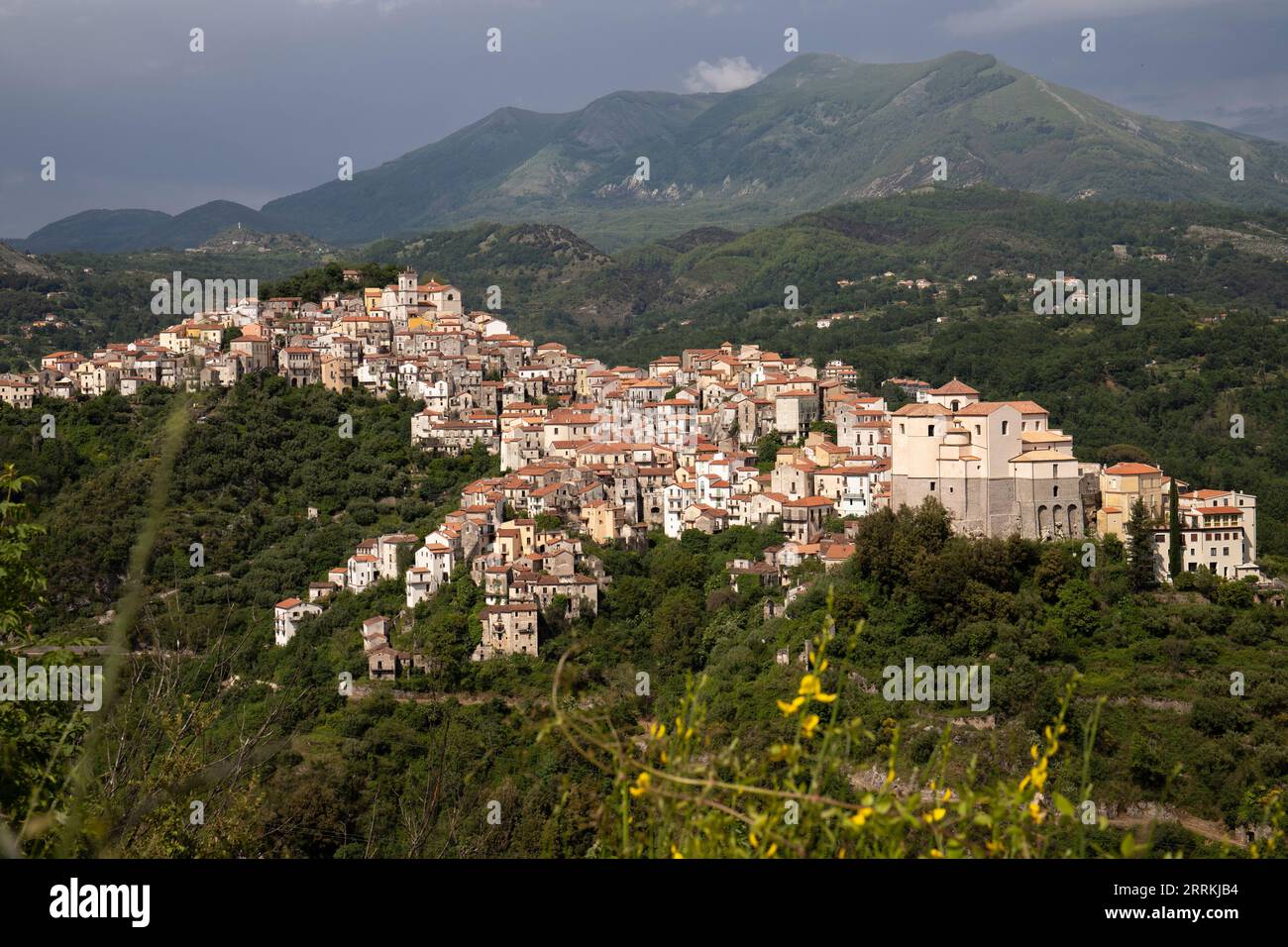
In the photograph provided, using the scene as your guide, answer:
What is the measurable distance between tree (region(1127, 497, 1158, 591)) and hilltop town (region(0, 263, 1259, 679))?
0.46 m

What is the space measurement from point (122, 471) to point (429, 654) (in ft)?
56.5

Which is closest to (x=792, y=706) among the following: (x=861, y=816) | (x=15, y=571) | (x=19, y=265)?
(x=861, y=816)

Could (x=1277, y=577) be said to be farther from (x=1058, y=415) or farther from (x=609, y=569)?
(x=1058, y=415)

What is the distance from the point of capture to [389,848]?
22547mm

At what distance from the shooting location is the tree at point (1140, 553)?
2550cm

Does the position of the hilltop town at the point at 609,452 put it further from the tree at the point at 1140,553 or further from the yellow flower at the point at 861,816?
the yellow flower at the point at 861,816

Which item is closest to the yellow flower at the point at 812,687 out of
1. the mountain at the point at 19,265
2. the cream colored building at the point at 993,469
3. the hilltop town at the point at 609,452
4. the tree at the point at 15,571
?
the tree at the point at 15,571

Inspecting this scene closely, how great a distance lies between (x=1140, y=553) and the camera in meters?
25.5

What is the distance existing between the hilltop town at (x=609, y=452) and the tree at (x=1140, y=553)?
18.3 inches

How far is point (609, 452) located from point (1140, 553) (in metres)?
16.5

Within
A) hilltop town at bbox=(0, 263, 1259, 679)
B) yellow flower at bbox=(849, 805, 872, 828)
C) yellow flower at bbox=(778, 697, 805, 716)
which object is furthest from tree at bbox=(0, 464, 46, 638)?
hilltop town at bbox=(0, 263, 1259, 679)

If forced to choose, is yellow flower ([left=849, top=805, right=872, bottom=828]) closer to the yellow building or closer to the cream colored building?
the cream colored building

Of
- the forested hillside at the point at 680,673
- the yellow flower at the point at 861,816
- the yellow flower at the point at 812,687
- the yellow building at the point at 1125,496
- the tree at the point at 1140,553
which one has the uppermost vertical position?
the yellow flower at the point at 812,687
